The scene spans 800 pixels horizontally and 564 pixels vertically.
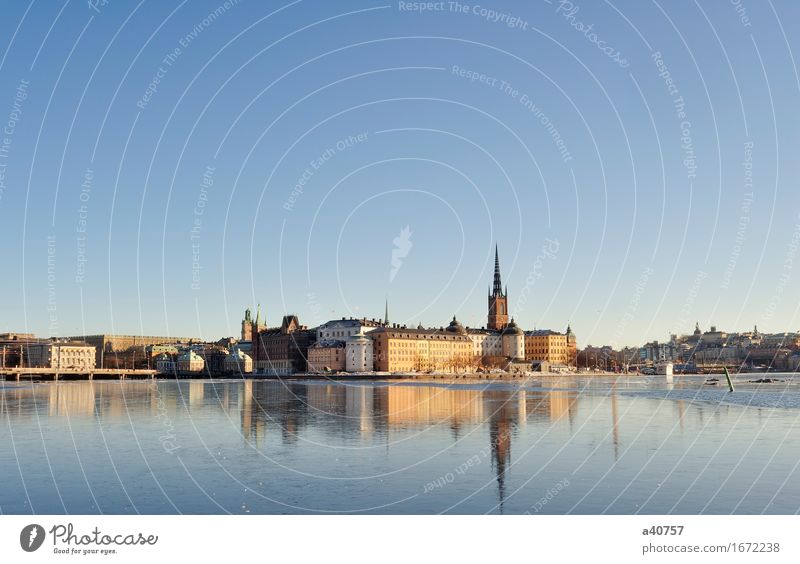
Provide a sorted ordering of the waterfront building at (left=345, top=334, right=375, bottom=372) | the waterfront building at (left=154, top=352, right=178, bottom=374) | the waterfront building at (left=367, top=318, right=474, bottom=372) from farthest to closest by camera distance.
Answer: the waterfront building at (left=154, top=352, right=178, bottom=374), the waterfront building at (left=367, top=318, right=474, bottom=372), the waterfront building at (left=345, top=334, right=375, bottom=372)

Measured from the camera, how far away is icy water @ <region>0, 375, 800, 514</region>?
16.5 meters

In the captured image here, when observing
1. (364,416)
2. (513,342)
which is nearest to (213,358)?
(513,342)

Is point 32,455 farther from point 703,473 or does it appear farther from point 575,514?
point 703,473

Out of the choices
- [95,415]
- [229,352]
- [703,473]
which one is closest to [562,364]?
[229,352]

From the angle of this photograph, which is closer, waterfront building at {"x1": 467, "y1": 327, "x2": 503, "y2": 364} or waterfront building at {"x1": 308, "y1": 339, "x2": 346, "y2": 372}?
waterfront building at {"x1": 308, "y1": 339, "x2": 346, "y2": 372}

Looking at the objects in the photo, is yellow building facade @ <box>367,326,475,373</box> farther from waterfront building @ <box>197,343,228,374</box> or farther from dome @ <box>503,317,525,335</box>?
waterfront building @ <box>197,343,228,374</box>

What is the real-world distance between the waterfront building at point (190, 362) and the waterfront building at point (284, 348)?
15599 mm

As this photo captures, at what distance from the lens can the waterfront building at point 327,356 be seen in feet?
473

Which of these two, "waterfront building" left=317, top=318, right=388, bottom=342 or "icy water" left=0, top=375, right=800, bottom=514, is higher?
"waterfront building" left=317, top=318, right=388, bottom=342

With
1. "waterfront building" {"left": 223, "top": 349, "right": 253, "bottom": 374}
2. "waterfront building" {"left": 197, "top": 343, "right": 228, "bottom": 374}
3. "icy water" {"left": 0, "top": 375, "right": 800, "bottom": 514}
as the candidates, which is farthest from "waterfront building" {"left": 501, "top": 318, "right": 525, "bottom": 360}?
"icy water" {"left": 0, "top": 375, "right": 800, "bottom": 514}

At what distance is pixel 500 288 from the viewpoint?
619 feet

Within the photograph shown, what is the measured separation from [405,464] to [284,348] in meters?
141

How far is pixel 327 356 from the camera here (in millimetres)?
146125

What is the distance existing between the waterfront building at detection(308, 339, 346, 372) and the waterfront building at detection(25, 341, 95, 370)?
5004 centimetres
